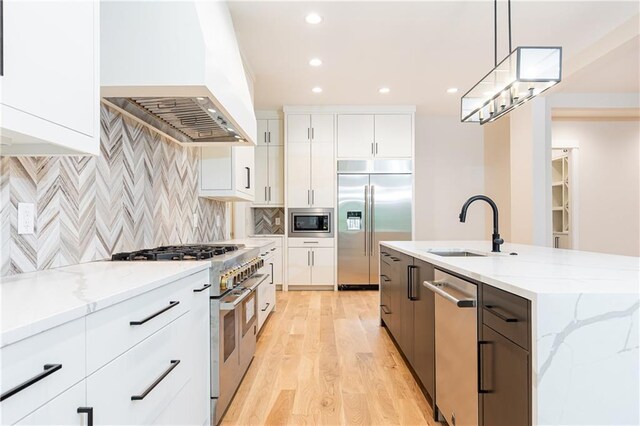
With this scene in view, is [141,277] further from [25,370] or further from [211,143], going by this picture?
[211,143]

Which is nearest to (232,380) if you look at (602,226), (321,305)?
(321,305)

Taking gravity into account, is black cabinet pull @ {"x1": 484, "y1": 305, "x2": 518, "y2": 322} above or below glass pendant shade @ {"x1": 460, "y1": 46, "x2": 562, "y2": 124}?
below

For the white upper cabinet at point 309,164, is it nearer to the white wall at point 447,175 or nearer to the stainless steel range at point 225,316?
the white wall at point 447,175

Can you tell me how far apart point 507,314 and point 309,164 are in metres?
4.60

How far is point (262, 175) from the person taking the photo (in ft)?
19.2

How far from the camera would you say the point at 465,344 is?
159 centimetres

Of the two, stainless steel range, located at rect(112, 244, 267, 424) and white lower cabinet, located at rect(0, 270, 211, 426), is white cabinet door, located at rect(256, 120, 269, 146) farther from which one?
white lower cabinet, located at rect(0, 270, 211, 426)

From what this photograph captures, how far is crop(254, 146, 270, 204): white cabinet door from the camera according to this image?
230 inches

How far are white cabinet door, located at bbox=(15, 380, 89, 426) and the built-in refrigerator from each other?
15.7ft

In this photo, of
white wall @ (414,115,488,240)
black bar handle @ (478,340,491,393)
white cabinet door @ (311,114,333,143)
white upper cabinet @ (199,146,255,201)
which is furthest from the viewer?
white wall @ (414,115,488,240)

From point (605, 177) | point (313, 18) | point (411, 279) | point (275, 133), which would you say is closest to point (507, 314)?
point (411, 279)

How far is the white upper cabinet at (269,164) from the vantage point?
585cm

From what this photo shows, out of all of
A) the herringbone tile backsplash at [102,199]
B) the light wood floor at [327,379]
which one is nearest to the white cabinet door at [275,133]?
the herringbone tile backsplash at [102,199]

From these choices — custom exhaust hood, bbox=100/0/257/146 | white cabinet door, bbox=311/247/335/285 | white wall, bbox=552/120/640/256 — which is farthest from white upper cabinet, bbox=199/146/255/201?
white wall, bbox=552/120/640/256
